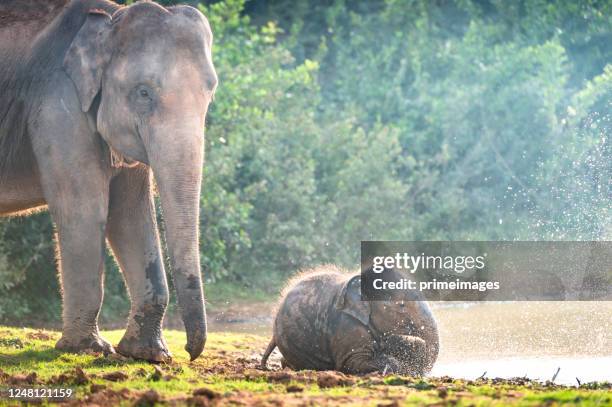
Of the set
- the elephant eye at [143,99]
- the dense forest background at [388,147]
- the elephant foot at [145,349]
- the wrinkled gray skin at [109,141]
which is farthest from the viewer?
the dense forest background at [388,147]

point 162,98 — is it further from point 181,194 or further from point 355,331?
point 355,331

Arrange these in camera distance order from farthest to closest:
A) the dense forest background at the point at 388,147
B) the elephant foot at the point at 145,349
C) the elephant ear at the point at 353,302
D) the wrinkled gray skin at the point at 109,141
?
the dense forest background at the point at 388,147 → the elephant foot at the point at 145,349 → the elephant ear at the point at 353,302 → the wrinkled gray skin at the point at 109,141

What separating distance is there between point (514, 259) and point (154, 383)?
38.6 feet

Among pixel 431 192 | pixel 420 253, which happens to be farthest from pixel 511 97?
pixel 420 253

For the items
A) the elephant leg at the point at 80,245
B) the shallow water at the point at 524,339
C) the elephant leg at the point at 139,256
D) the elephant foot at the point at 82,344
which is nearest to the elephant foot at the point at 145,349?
the elephant leg at the point at 139,256

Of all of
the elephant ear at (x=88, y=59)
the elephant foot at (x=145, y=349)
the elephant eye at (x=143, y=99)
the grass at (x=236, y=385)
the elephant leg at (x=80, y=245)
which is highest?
the elephant ear at (x=88, y=59)

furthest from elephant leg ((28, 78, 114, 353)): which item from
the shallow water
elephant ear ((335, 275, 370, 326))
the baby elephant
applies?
the shallow water

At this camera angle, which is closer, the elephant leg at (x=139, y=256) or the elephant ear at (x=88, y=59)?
the elephant ear at (x=88, y=59)

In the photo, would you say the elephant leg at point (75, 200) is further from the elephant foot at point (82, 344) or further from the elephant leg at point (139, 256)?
the elephant leg at point (139, 256)

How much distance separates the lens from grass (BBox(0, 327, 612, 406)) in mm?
6855

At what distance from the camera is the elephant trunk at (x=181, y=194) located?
28.6 feet

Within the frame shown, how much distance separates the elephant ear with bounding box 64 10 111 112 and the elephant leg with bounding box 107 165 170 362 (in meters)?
0.89

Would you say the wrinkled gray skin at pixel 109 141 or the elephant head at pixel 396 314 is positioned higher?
the wrinkled gray skin at pixel 109 141

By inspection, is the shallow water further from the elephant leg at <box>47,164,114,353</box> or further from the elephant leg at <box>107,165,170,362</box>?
the elephant leg at <box>47,164,114,353</box>
